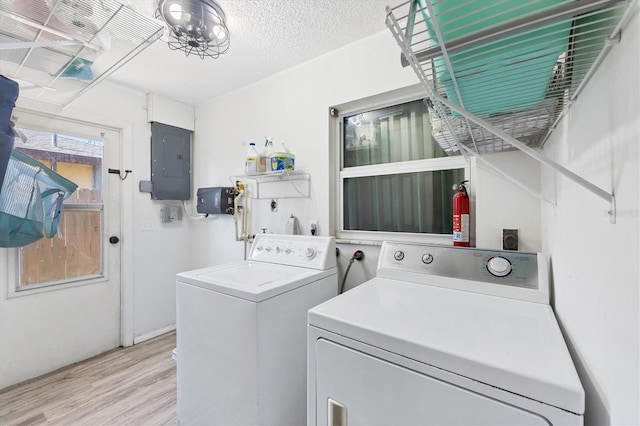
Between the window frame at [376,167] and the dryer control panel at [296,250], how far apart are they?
0.21m

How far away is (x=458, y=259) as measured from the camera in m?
1.28

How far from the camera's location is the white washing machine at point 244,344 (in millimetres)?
1278

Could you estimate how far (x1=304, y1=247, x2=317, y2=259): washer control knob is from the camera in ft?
5.98

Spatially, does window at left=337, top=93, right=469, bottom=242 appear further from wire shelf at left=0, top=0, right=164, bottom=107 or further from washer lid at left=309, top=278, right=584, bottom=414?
wire shelf at left=0, top=0, right=164, bottom=107

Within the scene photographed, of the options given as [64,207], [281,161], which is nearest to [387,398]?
[281,161]

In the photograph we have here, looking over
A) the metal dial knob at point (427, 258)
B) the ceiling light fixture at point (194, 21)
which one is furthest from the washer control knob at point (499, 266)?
the ceiling light fixture at point (194, 21)

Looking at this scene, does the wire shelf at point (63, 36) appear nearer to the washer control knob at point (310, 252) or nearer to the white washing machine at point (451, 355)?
the washer control knob at point (310, 252)

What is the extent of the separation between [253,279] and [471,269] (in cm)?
113

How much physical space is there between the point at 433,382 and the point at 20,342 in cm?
307

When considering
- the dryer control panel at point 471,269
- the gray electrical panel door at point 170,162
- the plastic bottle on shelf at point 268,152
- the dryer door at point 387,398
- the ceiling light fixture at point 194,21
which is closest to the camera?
the dryer door at point 387,398

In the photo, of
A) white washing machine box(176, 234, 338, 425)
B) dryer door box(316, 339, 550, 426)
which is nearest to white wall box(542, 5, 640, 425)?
dryer door box(316, 339, 550, 426)

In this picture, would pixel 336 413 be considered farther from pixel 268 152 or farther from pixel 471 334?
pixel 268 152

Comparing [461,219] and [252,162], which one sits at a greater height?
[252,162]

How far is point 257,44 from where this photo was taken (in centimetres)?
196
